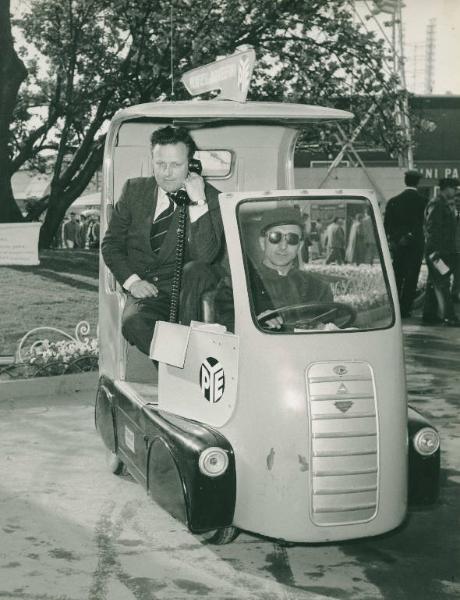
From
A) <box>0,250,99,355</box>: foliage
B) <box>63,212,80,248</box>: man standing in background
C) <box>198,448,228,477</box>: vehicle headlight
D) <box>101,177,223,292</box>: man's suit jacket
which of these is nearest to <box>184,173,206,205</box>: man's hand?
<box>101,177,223,292</box>: man's suit jacket

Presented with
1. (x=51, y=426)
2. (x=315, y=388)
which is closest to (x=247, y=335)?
(x=315, y=388)

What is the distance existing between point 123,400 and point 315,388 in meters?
1.44

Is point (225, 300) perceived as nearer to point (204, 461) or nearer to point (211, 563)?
point (204, 461)

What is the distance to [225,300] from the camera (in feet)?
15.4

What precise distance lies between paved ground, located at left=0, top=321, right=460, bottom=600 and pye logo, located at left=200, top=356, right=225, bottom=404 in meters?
0.76

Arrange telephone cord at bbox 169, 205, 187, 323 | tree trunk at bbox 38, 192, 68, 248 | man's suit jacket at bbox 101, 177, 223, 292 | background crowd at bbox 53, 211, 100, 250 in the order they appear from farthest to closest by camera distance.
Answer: background crowd at bbox 53, 211, 100, 250 < tree trunk at bbox 38, 192, 68, 248 < man's suit jacket at bbox 101, 177, 223, 292 < telephone cord at bbox 169, 205, 187, 323

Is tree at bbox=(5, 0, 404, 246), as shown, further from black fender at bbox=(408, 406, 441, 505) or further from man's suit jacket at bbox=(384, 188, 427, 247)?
black fender at bbox=(408, 406, 441, 505)

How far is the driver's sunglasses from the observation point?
4.60 metres

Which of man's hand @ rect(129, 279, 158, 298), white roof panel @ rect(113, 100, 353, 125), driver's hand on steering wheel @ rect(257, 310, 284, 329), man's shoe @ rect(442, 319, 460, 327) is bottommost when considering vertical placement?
man's shoe @ rect(442, 319, 460, 327)

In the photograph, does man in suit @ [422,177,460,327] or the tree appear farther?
the tree

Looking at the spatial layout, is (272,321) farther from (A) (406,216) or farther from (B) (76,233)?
(B) (76,233)

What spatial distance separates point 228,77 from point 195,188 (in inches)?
34.3

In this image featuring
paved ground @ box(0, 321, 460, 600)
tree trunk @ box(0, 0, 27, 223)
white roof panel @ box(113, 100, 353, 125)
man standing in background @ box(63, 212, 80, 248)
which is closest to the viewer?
paved ground @ box(0, 321, 460, 600)

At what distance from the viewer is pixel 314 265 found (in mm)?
4688
